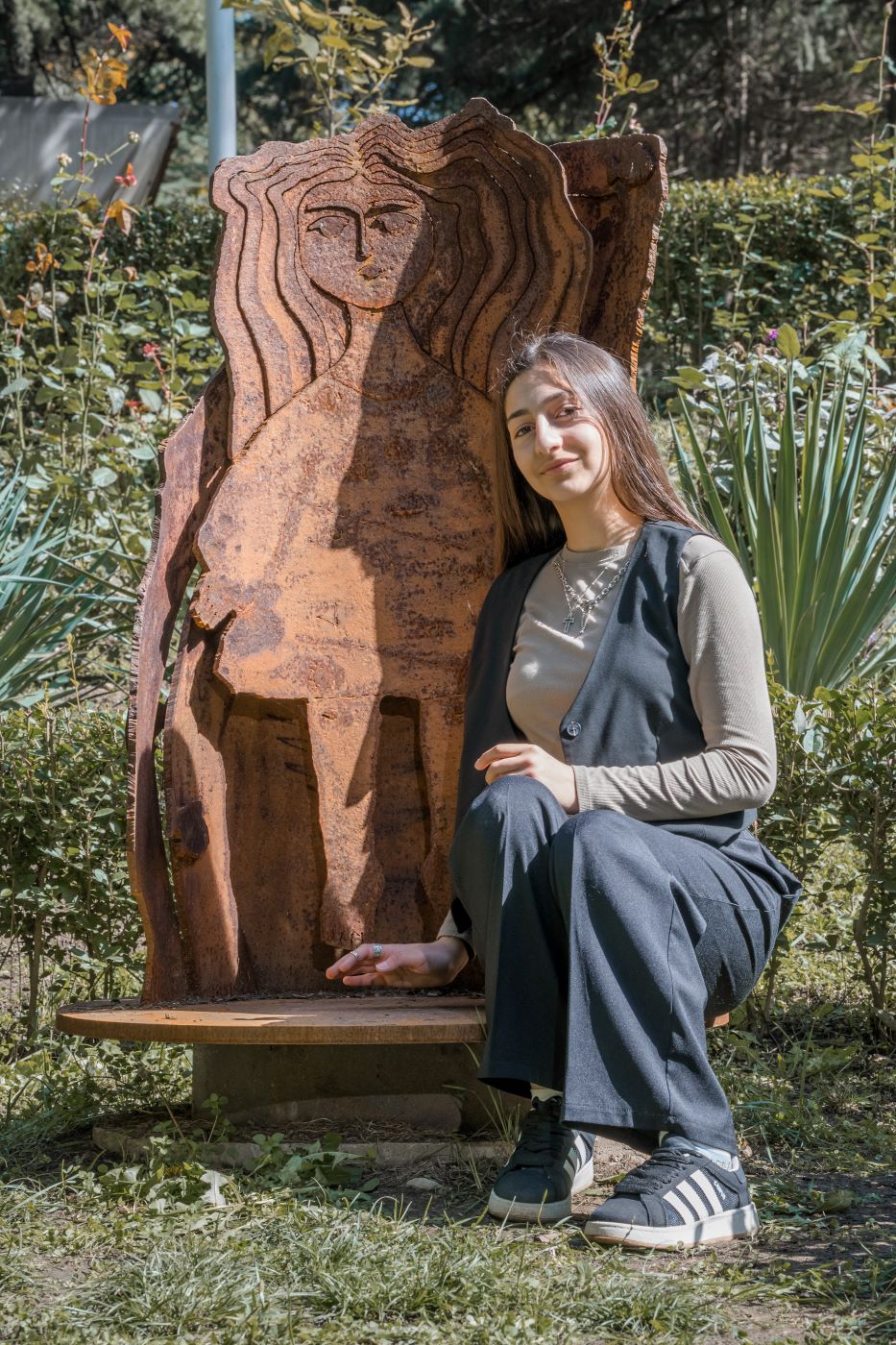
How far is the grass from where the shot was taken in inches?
68.4

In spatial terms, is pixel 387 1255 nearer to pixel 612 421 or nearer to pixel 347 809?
pixel 347 809

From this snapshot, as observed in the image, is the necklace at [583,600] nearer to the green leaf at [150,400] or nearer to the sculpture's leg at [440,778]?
the sculpture's leg at [440,778]

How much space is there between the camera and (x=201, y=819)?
8.96 feet

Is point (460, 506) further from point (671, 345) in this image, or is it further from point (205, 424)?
point (671, 345)

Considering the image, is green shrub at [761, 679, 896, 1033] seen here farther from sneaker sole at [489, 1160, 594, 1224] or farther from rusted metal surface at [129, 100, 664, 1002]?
sneaker sole at [489, 1160, 594, 1224]

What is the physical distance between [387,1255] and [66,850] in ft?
5.23

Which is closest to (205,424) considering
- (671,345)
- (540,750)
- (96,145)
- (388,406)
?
(388,406)

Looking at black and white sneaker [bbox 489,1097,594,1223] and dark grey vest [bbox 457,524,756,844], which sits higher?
dark grey vest [bbox 457,524,756,844]

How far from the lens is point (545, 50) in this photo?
14.6 m

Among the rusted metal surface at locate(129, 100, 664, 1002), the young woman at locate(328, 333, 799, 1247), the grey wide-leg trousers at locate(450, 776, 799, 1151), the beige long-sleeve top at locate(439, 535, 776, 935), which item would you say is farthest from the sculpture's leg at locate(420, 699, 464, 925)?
the grey wide-leg trousers at locate(450, 776, 799, 1151)

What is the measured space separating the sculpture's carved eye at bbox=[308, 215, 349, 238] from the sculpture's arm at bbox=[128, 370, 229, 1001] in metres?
0.54

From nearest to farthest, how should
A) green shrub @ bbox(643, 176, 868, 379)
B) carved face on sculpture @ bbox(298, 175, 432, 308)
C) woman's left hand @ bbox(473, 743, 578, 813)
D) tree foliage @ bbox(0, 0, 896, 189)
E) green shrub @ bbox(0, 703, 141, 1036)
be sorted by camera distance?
1. woman's left hand @ bbox(473, 743, 578, 813)
2. carved face on sculpture @ bbox(298, 175, 432, 308)
3. green shrub @ bbox(0, 703, 141, 1036)
4. green shrub @ bbox(643, 176, 868, 379)
5. tree foliage @ bbox(0, 0, 896, 189)

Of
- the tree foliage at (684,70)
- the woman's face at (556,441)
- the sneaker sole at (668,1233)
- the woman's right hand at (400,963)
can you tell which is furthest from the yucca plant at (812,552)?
the tree foliage at (684,70)

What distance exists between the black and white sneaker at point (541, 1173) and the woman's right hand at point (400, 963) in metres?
0.28
